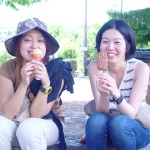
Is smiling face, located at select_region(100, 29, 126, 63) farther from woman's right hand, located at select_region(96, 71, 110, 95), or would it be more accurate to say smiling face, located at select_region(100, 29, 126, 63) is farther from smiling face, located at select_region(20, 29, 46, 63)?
smiling face, located at select_region(20, 29, 46, 63)

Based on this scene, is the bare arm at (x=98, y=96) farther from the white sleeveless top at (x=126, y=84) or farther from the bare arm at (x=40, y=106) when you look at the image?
the bare arm at (x=40, y=106)

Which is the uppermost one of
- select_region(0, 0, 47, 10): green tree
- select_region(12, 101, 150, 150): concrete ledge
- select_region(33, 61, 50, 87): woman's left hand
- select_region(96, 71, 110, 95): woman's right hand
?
select_region(0, 0, 47, 10): green tree

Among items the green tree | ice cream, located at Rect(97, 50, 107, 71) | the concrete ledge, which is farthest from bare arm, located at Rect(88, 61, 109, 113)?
the green tree

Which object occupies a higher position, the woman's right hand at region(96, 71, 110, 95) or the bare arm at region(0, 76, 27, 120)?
the woman's right hand at region(96, 71, 110, 95)

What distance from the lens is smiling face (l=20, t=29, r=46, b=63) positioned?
91.6 inches

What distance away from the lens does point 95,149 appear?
7.23ft

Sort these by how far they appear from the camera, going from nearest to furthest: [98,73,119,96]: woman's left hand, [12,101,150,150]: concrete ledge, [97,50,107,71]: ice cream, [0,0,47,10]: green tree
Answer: [98,73,119,96]: woman's left hand < [97,50,107,71]: ice cream < [12,101,150,150]: concrete ledge < [0,0,47,10]: green tree

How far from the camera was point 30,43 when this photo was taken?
7.67 ft

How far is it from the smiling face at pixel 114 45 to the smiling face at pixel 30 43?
1.63 feet

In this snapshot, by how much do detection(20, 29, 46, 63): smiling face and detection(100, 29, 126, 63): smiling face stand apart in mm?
496

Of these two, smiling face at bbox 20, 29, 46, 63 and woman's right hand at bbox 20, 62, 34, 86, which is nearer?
woman's right hand at bbox 20, 62, 34, 86

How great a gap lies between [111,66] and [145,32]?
8.24 metres

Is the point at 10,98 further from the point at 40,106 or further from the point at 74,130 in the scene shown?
the point at 74,130

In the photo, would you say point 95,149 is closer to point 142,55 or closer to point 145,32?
point 142,55
